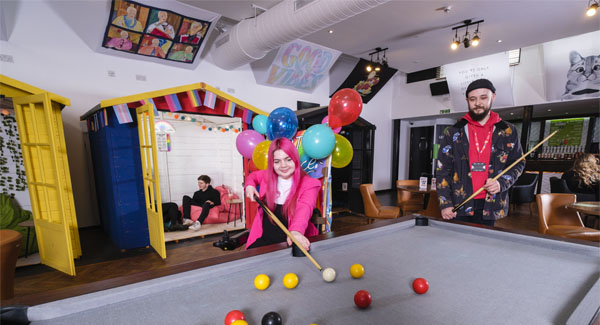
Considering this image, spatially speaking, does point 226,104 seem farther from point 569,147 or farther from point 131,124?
point 569,147

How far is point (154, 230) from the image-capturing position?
3.21m

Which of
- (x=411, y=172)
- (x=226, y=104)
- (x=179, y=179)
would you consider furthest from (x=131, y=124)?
(x=411, y=172)

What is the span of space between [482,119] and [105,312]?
2434mm

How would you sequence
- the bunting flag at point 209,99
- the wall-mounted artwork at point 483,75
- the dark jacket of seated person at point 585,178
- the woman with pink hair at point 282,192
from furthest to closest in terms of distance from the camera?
1. the wall-mounted artwork at point 483,75
2. the dark jacket of seated person at point 585,178
3. the bunting flag at point 209,99
4. the woman with pink hair at point 282,192

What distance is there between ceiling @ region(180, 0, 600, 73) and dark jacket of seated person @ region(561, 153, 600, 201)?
228 centimetres

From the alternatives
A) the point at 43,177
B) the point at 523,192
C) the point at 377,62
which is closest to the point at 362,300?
the point at 43,177

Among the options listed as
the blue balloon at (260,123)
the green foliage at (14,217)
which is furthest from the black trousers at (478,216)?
the green foliage at (14,217)

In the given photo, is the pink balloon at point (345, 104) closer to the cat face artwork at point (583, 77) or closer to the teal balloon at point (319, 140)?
the teal balloon at point (319, 140)

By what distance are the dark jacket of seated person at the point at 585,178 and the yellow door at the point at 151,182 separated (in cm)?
607

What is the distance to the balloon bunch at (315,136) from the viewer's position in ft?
7.82

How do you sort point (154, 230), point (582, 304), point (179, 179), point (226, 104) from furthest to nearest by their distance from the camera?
point (179, 179)
point (226, 104)
point (154, 230)
point (582, 304)

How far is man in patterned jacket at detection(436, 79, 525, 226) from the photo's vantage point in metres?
1.84

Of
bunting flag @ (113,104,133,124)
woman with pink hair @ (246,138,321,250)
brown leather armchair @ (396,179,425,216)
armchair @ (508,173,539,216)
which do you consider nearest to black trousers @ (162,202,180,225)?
bunting flag @ (113,104,133,124)

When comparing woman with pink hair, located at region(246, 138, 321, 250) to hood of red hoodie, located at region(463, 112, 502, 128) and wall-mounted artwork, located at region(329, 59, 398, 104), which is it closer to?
hood of red hoodie, located at region(463, 112, 502, 128)
